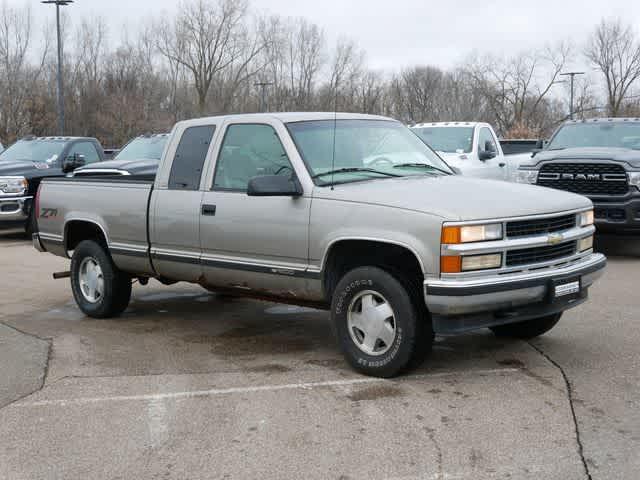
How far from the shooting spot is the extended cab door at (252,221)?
20.6 ft

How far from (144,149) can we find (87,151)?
6.27 feet

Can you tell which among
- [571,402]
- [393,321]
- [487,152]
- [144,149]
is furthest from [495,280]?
[144,149]

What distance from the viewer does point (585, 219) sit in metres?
6.36

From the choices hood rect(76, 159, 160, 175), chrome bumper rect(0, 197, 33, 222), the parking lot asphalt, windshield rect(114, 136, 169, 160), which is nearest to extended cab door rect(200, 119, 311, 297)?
the parking lot asphalt

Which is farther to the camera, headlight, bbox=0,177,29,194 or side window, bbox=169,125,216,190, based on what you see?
headlight, bbox=0,177,29,194

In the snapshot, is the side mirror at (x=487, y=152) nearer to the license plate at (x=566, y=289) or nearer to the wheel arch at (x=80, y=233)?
the wheel arch at (x=80, y=233)

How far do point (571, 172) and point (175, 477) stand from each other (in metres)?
8.88

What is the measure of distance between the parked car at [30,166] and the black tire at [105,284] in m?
7.21

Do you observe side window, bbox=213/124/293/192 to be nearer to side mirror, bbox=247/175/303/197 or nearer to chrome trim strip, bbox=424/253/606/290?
side mirror, bbox=247/175/303/197

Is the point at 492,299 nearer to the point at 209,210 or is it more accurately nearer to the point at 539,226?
the point at 539,226

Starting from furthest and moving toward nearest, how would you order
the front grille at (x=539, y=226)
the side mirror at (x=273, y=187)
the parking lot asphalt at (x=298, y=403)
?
the side mirror at (x=273, y=187) < the front grille at (x=539, y=226) < the parking lot asphalt at (x=298, y=403)

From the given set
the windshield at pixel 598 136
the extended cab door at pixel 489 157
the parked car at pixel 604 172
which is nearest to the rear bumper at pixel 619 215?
the parked car at pixel 604 172

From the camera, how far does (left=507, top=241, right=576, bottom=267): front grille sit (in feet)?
18.6

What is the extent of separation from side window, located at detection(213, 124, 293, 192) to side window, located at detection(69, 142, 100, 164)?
33.3ft
